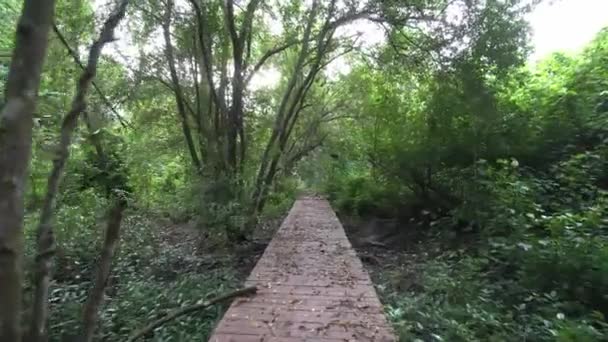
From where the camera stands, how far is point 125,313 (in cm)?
419

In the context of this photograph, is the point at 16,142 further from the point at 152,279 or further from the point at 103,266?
the point at 152,279

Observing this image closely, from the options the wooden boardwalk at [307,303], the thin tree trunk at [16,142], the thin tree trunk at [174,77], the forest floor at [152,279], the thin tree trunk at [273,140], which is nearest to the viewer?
the thin tree trunk at [16,142]

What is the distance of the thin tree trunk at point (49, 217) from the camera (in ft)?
4.62

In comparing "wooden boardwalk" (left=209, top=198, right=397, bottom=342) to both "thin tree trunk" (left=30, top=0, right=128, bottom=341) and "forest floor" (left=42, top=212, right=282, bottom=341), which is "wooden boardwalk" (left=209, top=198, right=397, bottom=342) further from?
"thin tree trunk" (left=30, top=0, right=128, bottom=341)

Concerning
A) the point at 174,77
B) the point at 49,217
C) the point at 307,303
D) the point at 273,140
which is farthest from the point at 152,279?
the point at 49,217

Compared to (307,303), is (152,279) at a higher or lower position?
lower

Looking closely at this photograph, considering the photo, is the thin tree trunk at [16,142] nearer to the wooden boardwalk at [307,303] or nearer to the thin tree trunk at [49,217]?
the thin tree trunk at [49,217]

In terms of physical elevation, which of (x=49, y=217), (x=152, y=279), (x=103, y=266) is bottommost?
(x=152, y=279)

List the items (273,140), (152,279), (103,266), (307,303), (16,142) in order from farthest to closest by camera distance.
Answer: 1. (273,140)
2. (152,279)
3. (307,303)
4. (103,266)
5. (16,142)

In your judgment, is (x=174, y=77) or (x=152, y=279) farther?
(x=174, y=77)

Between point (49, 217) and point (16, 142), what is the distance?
2.76 feet

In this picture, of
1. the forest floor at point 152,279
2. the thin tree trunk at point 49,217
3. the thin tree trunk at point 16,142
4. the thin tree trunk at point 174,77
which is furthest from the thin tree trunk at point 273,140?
the thin tree trunk at point 16,142

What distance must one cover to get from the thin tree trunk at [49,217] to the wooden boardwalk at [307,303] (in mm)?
1755

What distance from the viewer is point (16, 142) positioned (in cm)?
83
